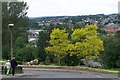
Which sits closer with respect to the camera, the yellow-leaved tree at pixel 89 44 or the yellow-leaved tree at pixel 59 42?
the yellow-leaved tree at pixel 89 44

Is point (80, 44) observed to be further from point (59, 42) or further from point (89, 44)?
point (59, 42)

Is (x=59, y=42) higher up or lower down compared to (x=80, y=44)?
higher up

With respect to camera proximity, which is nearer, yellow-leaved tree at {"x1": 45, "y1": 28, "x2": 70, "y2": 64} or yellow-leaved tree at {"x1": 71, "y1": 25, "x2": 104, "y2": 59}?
yellow-leaved tree at {"x1": 71, "y1": 25, "x2": 104, "y2": 59}

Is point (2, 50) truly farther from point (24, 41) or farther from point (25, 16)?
point (24, 41)

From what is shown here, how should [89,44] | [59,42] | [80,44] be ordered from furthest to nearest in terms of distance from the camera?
[59,42]
[80,44]
[89,44]

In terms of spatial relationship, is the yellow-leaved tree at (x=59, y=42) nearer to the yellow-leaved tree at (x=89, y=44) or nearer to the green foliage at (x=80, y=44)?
the green foliage at (x=80, y=44)

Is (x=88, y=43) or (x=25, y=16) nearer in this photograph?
(x=88, y=43)

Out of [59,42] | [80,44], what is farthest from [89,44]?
[59,42]

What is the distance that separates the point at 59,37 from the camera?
50.9 meters

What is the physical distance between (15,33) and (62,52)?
20.7m

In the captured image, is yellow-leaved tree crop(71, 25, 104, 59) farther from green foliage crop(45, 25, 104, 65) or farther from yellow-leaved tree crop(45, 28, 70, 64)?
yellow-leaved tree crop(45, 28, 70, 64)

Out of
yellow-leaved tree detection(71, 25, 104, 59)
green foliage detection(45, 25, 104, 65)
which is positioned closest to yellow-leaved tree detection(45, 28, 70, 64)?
green foliage detection(45, 25, 104, 65)

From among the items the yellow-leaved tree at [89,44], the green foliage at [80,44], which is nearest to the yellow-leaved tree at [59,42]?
the green foliage at [80,44]

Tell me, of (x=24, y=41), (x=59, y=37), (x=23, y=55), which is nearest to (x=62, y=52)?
(x=59, y=37)
